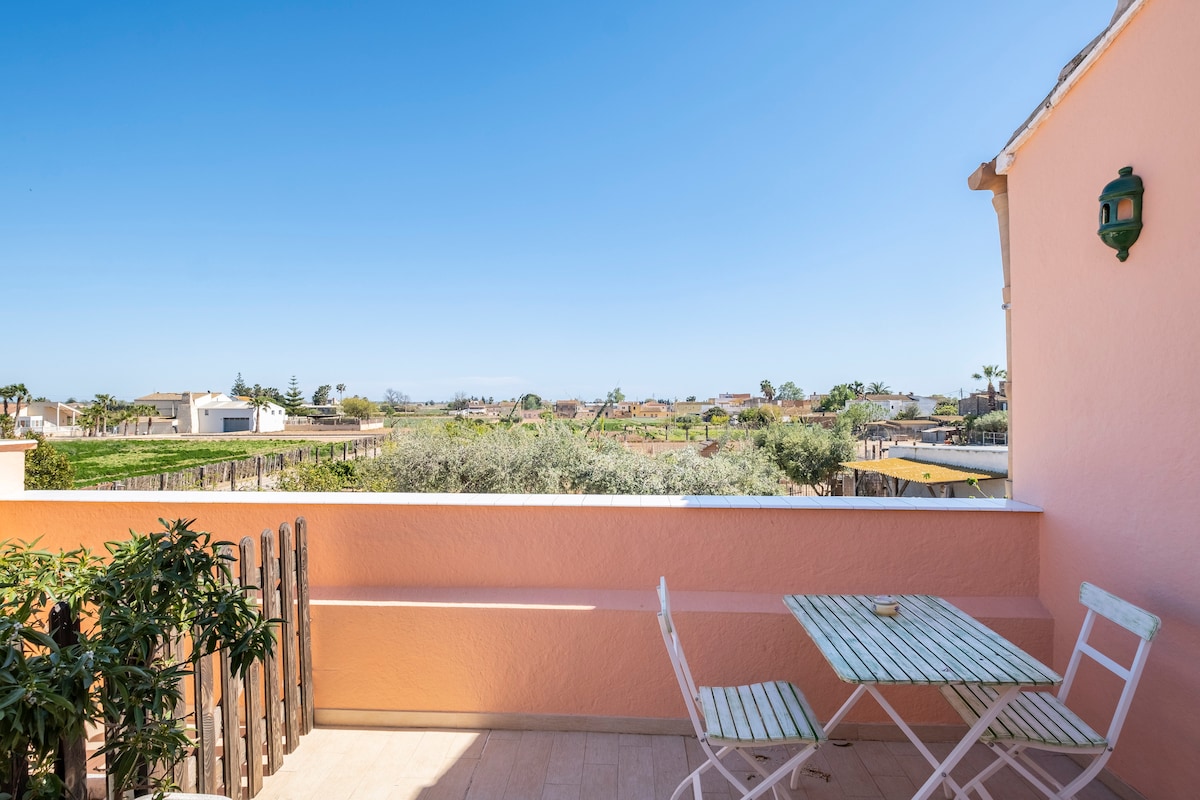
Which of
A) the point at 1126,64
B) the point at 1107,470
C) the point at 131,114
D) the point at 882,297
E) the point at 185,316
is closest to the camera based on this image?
the point at 1126,64

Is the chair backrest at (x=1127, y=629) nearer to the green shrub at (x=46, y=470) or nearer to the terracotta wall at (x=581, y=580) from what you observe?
the terracotta wall at (x=581, y=580)

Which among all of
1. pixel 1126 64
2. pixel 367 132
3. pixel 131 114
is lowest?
pixel 1126 64

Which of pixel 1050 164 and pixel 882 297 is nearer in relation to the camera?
pixel 1050 164

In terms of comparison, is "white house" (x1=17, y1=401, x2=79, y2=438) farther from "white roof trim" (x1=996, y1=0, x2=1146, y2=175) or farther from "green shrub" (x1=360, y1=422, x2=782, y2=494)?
"white roof trim" (x1=996, y1=0, x2=1146, y2=175)

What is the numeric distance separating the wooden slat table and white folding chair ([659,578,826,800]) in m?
0.25

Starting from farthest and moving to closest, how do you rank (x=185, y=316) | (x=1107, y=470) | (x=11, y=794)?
(x=185, y=316) < (x=1107, y=470) < (x=11, y=794)

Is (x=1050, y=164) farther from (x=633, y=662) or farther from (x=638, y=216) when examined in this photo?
(x=638, y=216)

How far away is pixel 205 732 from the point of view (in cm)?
190

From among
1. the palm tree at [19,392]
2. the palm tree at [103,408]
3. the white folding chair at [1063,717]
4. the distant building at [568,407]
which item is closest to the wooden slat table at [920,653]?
the white folding chair at [1063,717]

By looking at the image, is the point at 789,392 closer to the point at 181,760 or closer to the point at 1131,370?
the point at 1131,370

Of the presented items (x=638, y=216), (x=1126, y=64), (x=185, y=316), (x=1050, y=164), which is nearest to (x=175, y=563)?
(x=1126, y=64)

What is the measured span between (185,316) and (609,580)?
1770 inches

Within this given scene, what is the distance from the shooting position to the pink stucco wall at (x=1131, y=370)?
6.18 feet

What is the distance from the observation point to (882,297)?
33781mm
